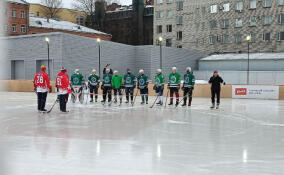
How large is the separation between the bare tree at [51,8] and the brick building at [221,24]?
2251cm

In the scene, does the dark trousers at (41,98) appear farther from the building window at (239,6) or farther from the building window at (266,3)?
the building window at (239,6)

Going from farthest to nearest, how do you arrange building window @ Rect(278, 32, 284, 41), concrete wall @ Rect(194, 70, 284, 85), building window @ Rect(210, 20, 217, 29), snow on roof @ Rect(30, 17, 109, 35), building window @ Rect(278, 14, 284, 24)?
snow on roof @ Rect(30, 17, 109, 35)
building window @ Rect(210, 20, 217, 29)
building window @ Rect(278, 32, 284, 41)
building window @ Rect(278, 14, 284, 24)
concrete wall @ Rect(194, 70, 284, 85)

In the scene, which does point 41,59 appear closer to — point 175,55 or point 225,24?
point 175,55

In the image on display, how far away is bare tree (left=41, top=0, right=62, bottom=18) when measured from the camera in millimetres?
67162

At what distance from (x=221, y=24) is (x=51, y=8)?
3640 centimetres

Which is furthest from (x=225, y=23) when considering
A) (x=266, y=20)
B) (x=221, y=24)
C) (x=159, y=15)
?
(x=159, y=15)

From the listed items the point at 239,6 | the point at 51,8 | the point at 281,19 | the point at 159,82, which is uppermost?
Result: the point at 51,8

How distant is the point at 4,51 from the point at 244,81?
40.8 m

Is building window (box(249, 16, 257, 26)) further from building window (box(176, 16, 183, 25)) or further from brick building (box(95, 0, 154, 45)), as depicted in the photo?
brick building (box(95, 0, 154, 45))

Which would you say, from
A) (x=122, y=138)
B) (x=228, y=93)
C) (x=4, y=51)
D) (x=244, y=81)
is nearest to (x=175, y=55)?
(x=244, y=81)

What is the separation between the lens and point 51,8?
6738 centimetres

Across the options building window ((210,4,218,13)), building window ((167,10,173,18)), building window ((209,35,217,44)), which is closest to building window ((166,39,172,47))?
building window ((167,10,173,18))

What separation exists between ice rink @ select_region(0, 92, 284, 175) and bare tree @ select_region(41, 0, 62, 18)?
200ft

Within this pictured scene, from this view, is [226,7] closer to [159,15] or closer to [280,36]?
[280,36]
